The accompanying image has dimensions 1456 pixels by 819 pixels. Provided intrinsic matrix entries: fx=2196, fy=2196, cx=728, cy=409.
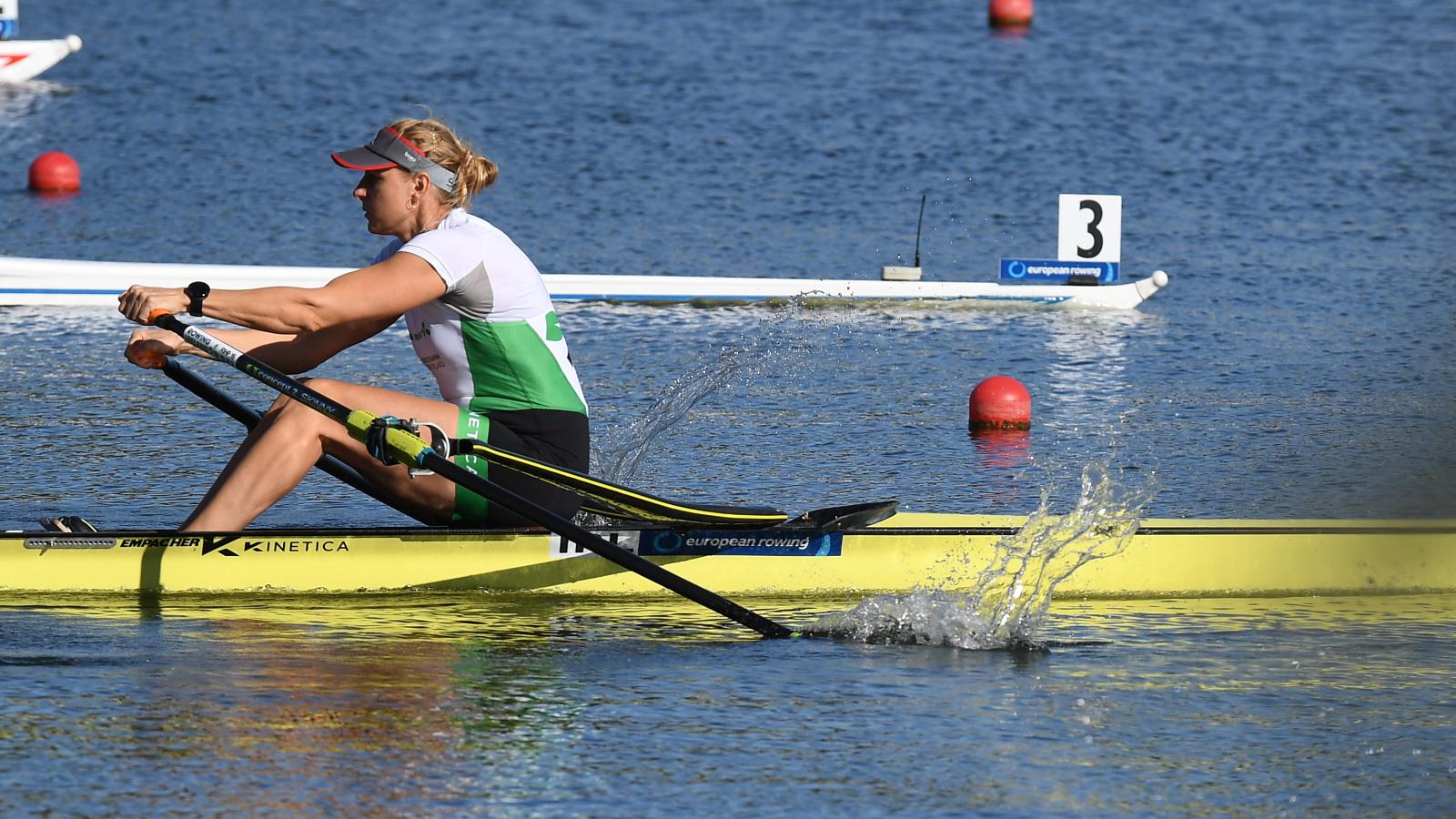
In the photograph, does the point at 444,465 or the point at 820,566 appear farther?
the point at 820,566

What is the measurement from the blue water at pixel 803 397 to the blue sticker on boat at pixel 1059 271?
1.03ft

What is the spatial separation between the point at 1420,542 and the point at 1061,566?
121cm

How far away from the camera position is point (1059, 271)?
13.7m

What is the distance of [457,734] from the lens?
215 inches

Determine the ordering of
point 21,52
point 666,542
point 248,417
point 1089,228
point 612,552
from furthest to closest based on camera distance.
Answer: point 21,52 → point 1089,228 → point 248,417 → point 666,542 → point 612,552

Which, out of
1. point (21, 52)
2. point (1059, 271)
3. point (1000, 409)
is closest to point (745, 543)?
point (1000, 409)

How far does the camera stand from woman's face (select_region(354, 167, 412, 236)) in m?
6.50

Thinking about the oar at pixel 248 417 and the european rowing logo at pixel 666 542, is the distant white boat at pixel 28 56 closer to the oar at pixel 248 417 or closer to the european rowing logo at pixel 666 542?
the oar at pixel 248 417

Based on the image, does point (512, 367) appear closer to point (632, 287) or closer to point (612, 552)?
point (612, 552)

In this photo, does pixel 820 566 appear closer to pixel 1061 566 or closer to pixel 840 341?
pixel 1061 566

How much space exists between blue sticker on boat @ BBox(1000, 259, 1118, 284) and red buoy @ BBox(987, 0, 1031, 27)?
53.9ft

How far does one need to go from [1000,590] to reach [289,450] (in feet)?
7.26

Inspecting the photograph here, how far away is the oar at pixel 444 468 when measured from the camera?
6293 mm

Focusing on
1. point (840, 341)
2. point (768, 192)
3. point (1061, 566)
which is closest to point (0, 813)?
point (1061, 566)
